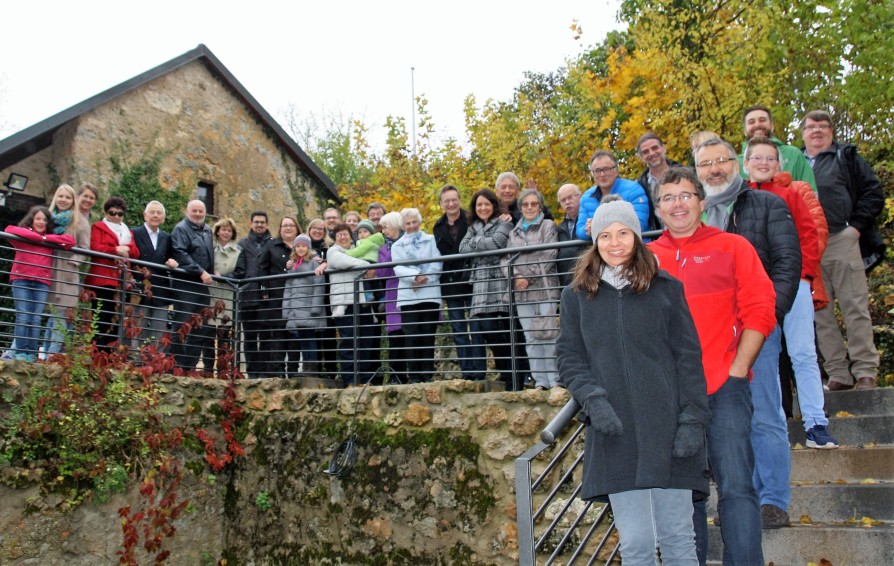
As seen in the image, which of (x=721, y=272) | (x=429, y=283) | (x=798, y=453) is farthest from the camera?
(x=429, y=283)

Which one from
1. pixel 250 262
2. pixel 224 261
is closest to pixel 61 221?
pixel 224 261

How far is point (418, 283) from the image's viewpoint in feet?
21.6

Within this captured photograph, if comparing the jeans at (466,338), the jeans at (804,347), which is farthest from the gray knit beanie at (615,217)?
the jeans at (466,338)

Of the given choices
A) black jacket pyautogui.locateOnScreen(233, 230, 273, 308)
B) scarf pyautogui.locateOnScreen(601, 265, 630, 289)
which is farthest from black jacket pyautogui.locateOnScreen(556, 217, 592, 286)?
black jacket pyautogui.locateOnScreen(233, 230, 273, 308)

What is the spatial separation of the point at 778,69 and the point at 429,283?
23.8ft

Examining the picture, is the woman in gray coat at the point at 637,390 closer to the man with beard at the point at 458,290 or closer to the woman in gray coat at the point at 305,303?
the man with beard at the point at 458,290

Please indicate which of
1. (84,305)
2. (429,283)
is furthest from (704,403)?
(84,305)

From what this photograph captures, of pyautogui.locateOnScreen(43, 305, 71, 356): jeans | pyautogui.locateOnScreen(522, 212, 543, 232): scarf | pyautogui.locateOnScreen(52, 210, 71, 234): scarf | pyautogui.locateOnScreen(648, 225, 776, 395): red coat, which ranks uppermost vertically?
pyautogui.locateOnScreen(52, 210, 71, 234): scarf

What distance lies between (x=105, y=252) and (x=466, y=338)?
Result: 315 centimetres

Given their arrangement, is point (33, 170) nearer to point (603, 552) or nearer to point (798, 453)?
point (603, 552)

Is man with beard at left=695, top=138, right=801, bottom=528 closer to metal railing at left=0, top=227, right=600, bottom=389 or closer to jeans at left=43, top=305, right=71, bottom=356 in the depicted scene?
metal railing at left=0, top=227, right=600, bottom=389

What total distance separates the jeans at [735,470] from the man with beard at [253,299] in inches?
197

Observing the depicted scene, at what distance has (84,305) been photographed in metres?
5.93

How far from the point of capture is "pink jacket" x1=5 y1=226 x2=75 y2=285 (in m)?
5.99
